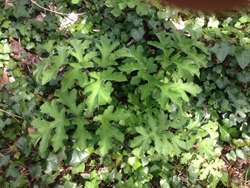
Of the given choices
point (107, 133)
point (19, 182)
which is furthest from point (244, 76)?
point (19, 182)

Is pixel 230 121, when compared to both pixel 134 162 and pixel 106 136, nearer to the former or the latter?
pixel 134 162

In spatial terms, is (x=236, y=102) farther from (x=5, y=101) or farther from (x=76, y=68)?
(x=5, y=101)

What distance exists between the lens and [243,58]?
84.4 inches

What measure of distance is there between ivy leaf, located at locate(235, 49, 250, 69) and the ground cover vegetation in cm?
1

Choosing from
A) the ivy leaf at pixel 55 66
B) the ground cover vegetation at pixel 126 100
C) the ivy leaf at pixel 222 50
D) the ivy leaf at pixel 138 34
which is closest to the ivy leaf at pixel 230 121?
the ground cover vegetation at pixel 126 100

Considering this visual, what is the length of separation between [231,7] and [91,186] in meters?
2.09

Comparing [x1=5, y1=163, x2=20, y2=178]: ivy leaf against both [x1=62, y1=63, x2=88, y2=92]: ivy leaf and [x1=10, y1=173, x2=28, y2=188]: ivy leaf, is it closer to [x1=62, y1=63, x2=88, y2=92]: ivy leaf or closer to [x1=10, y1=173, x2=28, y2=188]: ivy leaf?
[x1=10, y1=173, x2=28, y2=188]: ivy leaf

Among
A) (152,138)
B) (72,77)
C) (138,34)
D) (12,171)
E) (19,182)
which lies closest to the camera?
(72,77)

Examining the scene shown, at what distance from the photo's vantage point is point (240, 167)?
2.28m

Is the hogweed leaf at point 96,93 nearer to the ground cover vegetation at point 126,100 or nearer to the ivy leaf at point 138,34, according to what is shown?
the ground cover vegetation at point 126,100

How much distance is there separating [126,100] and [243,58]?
1.57 meters

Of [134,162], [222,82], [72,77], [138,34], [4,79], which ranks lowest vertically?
[134,162]

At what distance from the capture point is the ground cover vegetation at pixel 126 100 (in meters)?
1.74

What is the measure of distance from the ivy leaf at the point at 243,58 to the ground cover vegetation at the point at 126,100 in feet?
0.04
